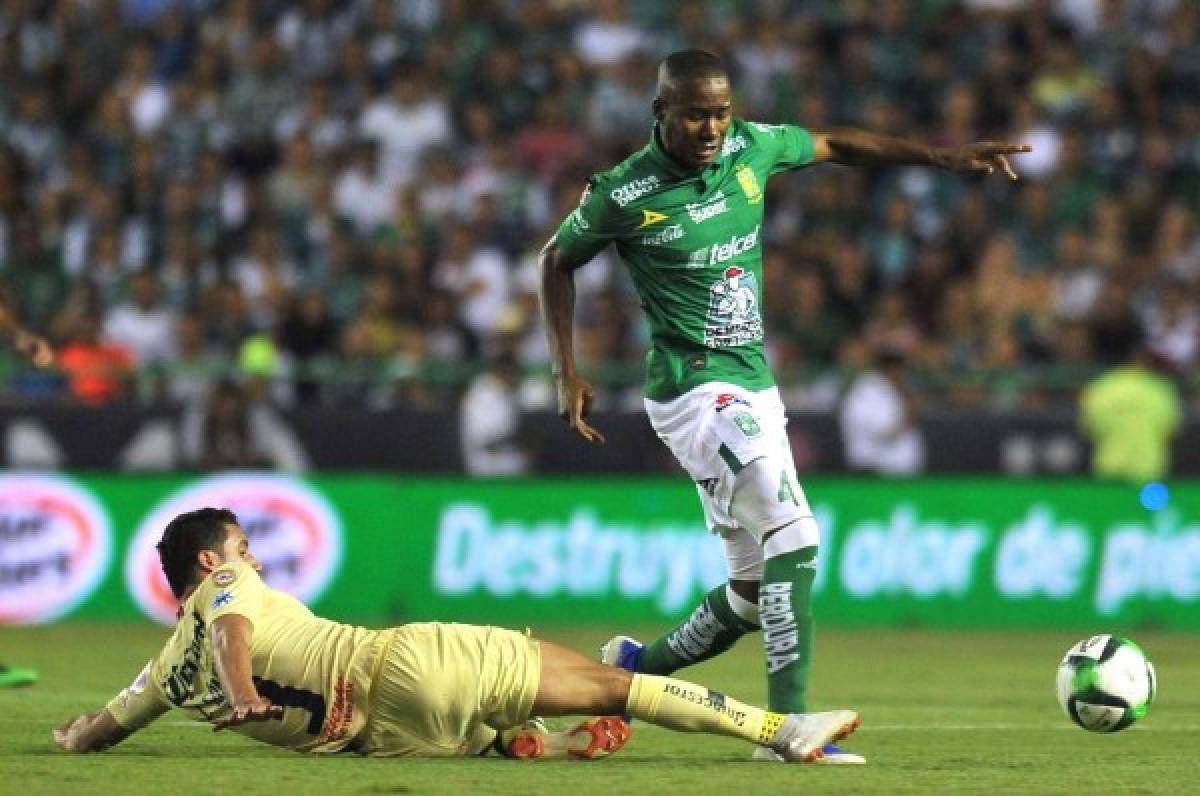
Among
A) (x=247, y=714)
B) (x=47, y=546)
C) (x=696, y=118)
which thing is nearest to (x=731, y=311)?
(x=696, y=118)

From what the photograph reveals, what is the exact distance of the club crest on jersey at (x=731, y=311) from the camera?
8.83 metres

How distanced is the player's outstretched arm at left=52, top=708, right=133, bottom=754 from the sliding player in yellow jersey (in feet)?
0.29

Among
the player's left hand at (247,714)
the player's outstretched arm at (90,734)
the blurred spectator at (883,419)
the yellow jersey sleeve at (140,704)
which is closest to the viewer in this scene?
the player's left hand at (247,714)

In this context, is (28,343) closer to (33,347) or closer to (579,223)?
(33,347)

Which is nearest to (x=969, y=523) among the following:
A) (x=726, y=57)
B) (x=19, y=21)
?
(x=726, y=57)

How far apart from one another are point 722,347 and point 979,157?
131cm

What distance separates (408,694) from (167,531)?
1082 mm

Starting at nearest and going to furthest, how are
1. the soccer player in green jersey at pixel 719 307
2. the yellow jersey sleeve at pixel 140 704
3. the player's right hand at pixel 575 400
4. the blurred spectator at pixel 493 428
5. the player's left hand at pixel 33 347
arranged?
the yellow jersey sleeve at pixel 140 704 → the soccer player in green jersey at pixel 719 307 → the player's right hand at pixel 575 400 → the player's left hand at pixel 33 347 → the blurred spectator at pixel 493 428

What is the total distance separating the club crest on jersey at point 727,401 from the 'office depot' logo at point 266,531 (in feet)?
28.6

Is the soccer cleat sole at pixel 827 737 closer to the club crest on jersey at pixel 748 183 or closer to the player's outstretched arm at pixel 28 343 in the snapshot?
the club crest on jersey at pixel 748 183

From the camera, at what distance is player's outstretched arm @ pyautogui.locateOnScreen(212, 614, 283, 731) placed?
7586 millimetres

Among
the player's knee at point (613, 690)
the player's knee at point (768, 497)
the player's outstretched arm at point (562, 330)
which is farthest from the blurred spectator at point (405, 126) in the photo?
the player's knee at point (613, 690)

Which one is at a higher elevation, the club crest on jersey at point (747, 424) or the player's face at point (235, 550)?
the club crest on jersey at point (747, 424)

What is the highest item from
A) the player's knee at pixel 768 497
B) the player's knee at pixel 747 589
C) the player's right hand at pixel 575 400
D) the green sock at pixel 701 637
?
the player's right hand at pixel 575 400
